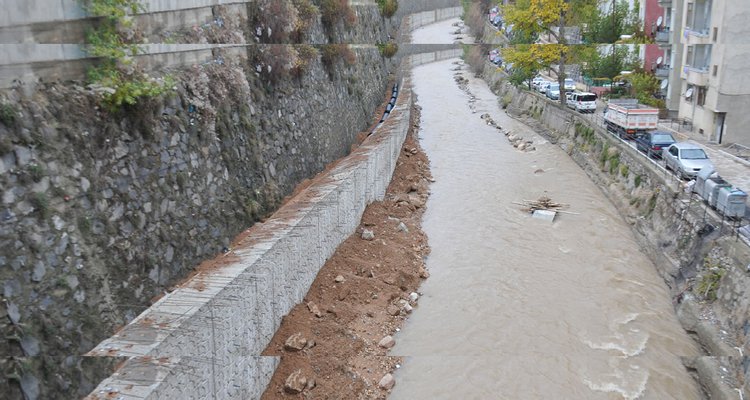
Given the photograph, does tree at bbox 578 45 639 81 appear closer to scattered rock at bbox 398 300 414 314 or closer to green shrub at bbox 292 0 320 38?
green shrub at bbox 292 0 320 38

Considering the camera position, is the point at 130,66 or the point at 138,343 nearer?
the point at 138,343

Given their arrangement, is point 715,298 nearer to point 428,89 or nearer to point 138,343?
point 138,343

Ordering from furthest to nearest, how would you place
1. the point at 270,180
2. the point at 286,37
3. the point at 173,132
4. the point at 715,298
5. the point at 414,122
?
the point at 414,122 < the point at 286,37 < the point at 270,180 < the point at 715,298 < the point at 173,132

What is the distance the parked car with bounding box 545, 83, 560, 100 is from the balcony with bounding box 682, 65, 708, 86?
29.8 ft

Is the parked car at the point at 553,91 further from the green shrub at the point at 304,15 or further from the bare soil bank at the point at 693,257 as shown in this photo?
the green shrub at the point at 304,15

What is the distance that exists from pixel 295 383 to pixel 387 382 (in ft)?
5.97

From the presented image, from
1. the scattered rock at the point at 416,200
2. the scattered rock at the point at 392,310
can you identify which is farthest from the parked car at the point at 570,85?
the scattered rock at the point at 392,310

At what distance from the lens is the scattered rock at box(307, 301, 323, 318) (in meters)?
10.4

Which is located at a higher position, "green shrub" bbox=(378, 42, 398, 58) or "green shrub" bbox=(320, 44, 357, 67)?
"green shrub" bbox=(320, 44, 357, 67)

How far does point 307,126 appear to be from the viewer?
15469mm

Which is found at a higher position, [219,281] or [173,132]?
[173,132]

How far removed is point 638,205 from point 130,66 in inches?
538

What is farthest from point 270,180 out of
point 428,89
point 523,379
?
point 428,89

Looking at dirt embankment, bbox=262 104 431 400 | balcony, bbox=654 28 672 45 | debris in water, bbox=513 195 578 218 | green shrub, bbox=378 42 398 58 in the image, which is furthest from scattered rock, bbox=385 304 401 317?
green shrub, bbox=378 42 398 58
